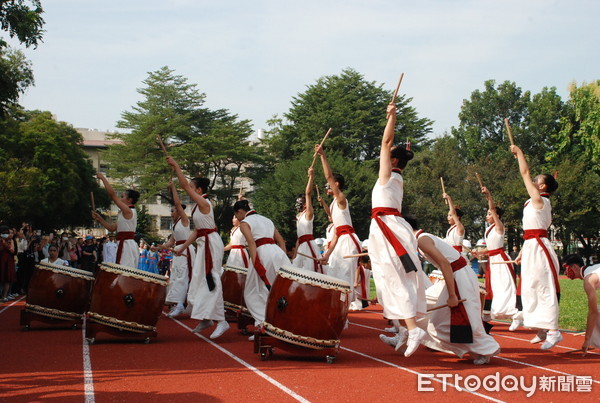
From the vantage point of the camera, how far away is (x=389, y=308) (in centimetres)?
780

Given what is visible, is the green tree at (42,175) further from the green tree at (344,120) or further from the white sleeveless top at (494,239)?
the white sleeveless top at (494,239)

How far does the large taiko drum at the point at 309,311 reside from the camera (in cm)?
799

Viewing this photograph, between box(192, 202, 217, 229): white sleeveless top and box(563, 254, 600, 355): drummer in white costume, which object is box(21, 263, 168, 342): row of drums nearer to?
box(192, 202, 217, 229): white sleeveless top

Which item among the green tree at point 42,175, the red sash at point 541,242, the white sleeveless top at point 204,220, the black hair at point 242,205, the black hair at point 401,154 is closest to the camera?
the black hair at point 401,154

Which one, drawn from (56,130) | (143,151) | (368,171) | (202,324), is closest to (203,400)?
(202,324)

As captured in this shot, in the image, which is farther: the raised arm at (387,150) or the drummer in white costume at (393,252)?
the raised arm at (387,150)

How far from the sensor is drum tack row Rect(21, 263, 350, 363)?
26.3ft

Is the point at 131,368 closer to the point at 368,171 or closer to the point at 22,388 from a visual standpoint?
the point at 22,388

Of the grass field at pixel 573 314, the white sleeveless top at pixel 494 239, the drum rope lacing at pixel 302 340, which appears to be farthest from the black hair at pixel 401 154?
the grass field at pixel 573 314

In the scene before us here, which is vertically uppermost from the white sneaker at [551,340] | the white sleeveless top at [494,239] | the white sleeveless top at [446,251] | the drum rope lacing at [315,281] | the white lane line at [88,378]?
the white sleeveless top at [494,239]

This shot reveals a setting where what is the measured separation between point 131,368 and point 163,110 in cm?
5685

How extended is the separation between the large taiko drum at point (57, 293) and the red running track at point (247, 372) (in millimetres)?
1083

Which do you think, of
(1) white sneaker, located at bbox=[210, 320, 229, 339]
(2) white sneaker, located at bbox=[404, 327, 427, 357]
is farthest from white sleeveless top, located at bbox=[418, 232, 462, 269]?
(1) white sneaker, located at bbox=[210, 320, 229, 339]

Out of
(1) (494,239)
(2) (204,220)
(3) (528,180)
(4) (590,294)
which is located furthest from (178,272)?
Answer: (4) (590,294)
